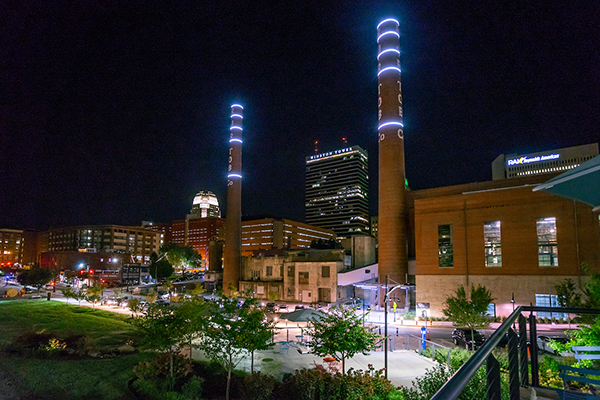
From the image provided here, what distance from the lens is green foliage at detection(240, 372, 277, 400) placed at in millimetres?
15922

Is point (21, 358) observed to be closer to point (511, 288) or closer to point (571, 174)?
point (571, 174)

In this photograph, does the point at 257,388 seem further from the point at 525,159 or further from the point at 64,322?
the point at 525,159

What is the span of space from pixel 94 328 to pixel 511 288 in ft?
142

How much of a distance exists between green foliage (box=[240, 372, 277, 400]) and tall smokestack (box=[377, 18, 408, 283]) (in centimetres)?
4459

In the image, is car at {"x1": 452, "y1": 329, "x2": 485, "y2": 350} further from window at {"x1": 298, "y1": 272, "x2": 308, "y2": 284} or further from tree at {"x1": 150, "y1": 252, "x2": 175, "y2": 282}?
tree at {"x1": 150, "y1": 252, "x2": 175, "y2": 282}

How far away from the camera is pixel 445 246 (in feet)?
166

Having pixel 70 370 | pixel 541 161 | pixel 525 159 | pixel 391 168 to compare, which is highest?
pixel 525 159

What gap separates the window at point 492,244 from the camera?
46438 millimetres

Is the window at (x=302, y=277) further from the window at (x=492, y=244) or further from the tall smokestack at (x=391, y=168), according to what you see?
the window at (x=492, y=244)

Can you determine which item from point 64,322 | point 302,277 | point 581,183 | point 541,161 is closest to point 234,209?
point 302,277

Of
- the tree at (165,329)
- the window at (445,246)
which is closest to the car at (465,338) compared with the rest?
the tree at (165,329)

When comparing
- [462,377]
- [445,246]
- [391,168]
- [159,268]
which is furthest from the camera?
[159,268]

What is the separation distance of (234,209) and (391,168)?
1478 inches

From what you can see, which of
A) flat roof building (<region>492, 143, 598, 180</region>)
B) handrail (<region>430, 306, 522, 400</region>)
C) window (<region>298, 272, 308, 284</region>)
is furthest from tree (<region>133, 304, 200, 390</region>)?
flat roof building (<region>492, 143, 598, 180</region>)
